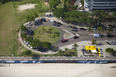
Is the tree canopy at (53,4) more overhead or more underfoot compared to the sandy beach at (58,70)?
more overhead

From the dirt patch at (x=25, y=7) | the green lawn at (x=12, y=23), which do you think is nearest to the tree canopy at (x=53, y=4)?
the green lawn at (x=12, y=23)

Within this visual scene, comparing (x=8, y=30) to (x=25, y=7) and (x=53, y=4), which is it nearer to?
(x=25, y=7)

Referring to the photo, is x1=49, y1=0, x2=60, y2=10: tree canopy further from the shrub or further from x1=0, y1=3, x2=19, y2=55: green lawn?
the shrub

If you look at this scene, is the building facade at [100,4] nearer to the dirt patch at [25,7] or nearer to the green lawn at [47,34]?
the green lawn at [47,34]

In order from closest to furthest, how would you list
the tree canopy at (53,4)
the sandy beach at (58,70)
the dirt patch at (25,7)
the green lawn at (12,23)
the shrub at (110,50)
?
the sandy beach at (58,70)
the shrub at (110,50)
the green lawn at (12,23)
the tree canopy at (53,4)
the dirt patch at (25,7)

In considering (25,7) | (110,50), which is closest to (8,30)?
(25,7)

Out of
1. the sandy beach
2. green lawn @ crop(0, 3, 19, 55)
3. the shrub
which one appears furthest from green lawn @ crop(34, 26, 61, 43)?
the shrub
